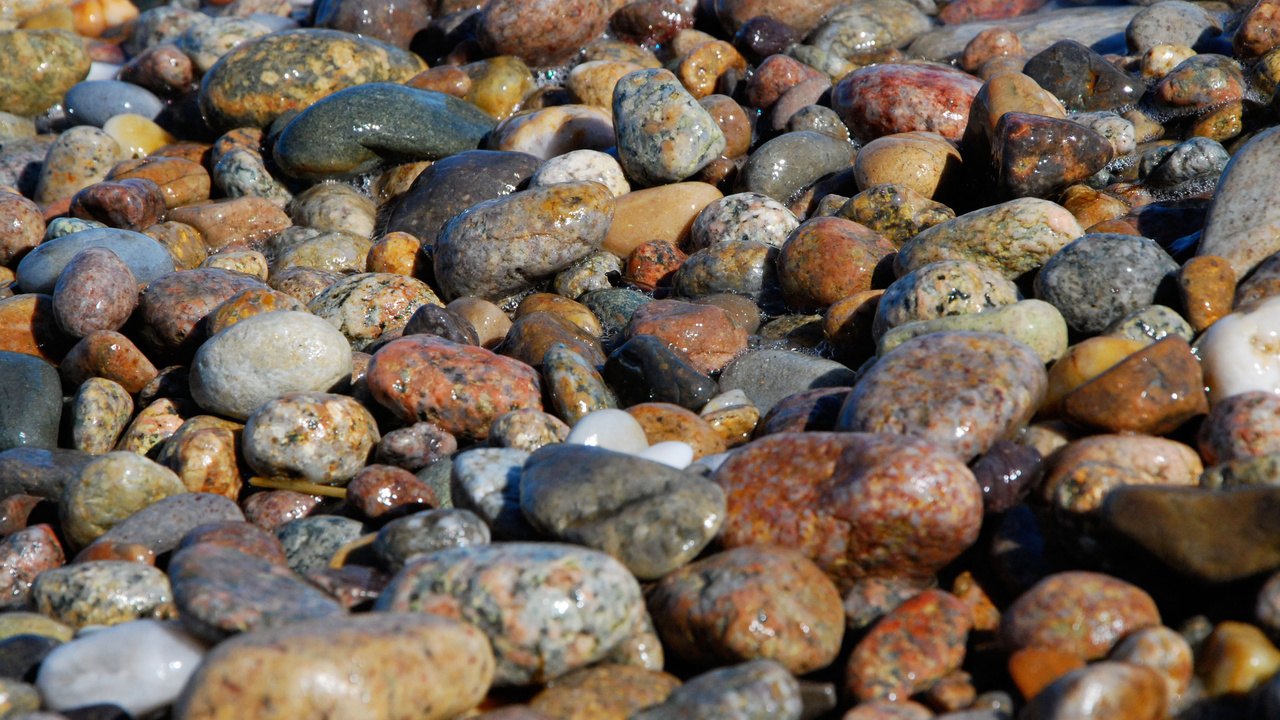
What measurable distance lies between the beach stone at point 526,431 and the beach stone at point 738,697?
1574mm

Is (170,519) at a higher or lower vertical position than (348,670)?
lower

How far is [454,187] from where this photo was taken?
7.26 metres

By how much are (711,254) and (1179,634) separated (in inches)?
150

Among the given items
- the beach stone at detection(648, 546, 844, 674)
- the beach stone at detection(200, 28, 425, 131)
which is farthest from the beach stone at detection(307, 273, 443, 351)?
the beach stone at detection(200, 28, 425, 131)

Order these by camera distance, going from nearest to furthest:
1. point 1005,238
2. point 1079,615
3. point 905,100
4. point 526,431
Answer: point 1079,615, point 526,431, point 1005,238, point 905,100

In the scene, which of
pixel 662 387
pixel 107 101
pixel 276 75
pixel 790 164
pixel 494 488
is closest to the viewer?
pixel 494 488

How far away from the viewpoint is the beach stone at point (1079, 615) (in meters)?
2.81

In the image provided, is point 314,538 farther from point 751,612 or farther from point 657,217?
point 657,217

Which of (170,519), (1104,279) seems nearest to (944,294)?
(1104,279)

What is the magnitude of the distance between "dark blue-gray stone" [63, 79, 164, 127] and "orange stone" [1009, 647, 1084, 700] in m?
9.88

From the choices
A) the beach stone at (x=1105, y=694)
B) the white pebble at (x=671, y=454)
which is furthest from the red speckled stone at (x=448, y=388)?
the beach stone at (x=1105, y=694)

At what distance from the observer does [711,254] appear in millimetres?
6195

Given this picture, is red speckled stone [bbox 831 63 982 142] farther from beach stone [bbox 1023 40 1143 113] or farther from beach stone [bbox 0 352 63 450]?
beach stone [bbox 0 352 63 450]

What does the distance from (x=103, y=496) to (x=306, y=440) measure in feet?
2.74
